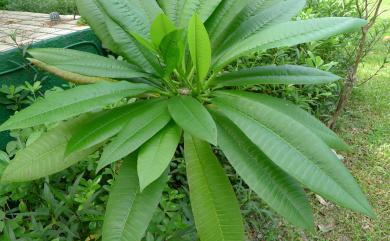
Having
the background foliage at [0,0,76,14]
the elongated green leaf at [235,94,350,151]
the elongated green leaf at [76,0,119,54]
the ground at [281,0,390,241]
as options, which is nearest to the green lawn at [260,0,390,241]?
the ground at [281,0,390,241]

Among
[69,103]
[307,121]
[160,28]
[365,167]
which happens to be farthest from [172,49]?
[365,167]

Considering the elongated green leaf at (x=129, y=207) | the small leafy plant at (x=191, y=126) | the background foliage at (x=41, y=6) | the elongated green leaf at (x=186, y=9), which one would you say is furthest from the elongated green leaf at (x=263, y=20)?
the background foliage at (x=41, y=6)

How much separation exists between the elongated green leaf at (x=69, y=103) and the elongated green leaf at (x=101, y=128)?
0.06 metres

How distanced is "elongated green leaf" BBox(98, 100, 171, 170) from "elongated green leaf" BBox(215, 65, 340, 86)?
1.07ft

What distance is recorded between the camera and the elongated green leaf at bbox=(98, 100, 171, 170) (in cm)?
103

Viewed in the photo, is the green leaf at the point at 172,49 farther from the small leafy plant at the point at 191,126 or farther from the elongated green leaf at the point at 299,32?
the elongated green leaf at the point at 299,32

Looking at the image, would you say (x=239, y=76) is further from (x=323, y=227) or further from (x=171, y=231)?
(x=323, y=227)

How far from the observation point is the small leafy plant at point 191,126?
102 cm

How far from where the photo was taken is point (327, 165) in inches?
39.2

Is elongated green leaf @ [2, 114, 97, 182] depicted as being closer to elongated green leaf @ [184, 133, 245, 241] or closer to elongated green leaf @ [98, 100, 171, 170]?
elongated green leaf @ [98, 100, 171, 170]

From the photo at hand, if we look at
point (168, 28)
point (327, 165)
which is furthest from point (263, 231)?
point (168, 28)

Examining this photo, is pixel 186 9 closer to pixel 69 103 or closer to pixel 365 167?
pixel 69 103

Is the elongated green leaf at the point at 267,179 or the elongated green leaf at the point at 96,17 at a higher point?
the elongated green leaf at the point at 96,17

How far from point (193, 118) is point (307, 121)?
1.66 feet
